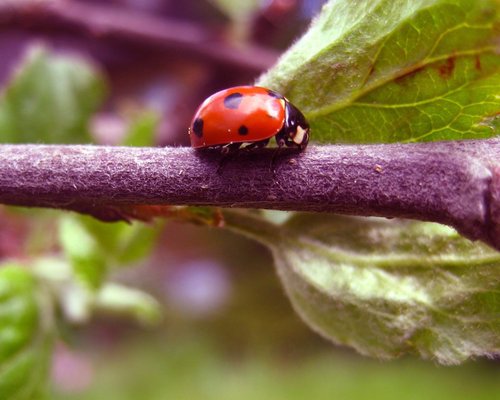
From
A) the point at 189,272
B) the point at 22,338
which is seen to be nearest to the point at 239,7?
the point at 22,338

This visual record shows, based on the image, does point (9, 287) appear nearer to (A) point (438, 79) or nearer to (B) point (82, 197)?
(B) point (82, 197)

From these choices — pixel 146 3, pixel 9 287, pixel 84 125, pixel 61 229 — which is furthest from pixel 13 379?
pixel 146 3

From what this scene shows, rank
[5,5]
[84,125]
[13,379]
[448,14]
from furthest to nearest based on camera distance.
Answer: [5,5] < [84,125] < [13,379] < [448,14]

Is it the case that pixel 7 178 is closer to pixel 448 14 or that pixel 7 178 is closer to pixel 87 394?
pixel 448 14

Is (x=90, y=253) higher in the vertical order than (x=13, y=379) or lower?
higher

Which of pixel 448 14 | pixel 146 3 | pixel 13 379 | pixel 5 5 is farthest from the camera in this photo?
pixel 146 3

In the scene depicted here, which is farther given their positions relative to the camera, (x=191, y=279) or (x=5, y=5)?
(x=191, y=279)

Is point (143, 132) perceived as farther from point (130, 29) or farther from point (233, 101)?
point (130, 29)

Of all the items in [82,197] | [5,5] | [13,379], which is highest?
[5,5]
